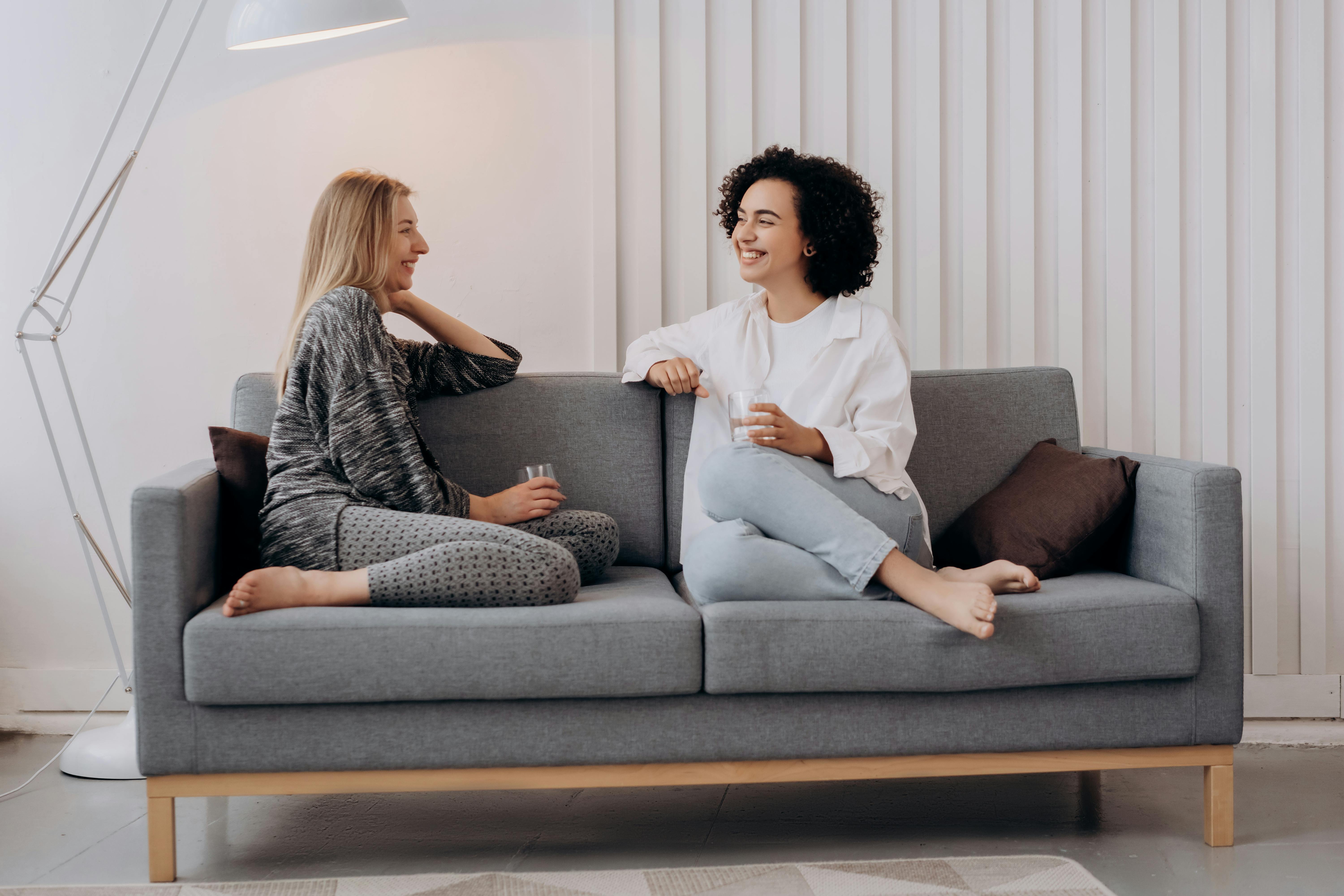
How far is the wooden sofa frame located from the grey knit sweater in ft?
→ 1.22

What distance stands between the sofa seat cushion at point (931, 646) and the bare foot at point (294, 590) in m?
0.56

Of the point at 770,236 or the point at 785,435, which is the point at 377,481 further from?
the point at 770,236

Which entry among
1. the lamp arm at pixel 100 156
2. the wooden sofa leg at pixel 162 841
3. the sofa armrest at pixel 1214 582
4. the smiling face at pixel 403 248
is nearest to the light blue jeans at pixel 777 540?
the sofa armrest at pixel 1214 582

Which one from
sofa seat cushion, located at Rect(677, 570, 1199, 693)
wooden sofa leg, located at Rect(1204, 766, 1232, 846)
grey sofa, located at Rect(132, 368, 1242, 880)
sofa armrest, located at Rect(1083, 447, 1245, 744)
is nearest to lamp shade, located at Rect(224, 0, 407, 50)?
grey sofa, located at Rect(132, 368, 1242, 880)

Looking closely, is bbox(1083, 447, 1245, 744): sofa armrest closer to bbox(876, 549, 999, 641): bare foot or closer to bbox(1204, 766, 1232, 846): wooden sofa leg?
bbox(1204, 766, 1232, 846): wooden sofa leg

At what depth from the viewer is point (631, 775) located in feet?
5.12

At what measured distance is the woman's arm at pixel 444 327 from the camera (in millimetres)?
2119

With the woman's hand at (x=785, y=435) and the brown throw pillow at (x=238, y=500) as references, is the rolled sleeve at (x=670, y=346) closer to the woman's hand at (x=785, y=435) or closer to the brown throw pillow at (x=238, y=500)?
the woman's hand at (x=785, y=435)

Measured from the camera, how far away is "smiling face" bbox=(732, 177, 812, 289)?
2.09 meters

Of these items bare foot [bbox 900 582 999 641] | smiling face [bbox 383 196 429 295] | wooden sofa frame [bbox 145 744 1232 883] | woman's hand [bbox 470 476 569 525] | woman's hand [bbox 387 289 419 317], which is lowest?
wooden sofa frame [bbox 145 744 1232 883]

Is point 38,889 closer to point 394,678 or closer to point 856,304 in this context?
point 394,678

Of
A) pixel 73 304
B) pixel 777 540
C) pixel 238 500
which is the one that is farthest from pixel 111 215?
pixel 777 540

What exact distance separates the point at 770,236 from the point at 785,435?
52 cm

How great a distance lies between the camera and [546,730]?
1.54 meters
